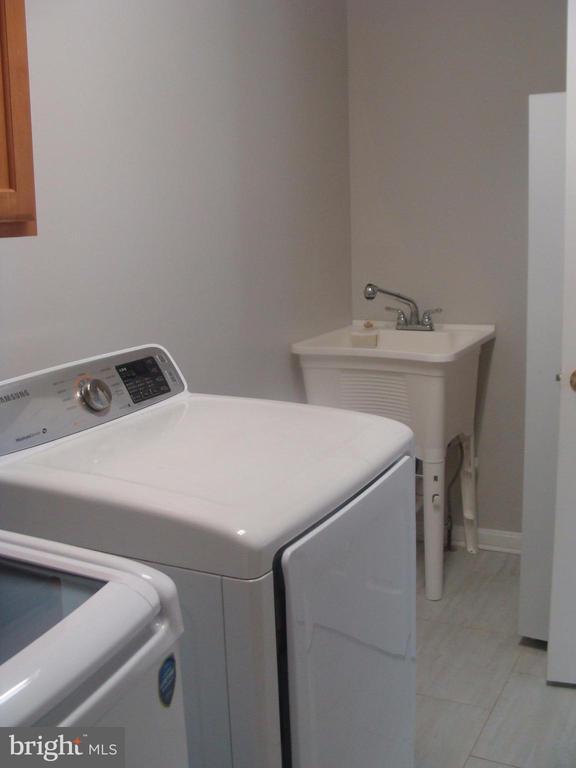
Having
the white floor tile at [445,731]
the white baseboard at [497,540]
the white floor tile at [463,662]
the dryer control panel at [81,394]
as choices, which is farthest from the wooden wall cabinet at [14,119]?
the white baseboard at [497,540]

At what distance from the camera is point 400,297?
3221mm

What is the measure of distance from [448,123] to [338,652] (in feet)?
7.78

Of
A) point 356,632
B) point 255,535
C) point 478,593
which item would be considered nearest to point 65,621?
point 255,535

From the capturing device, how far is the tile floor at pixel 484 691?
82.5 inches

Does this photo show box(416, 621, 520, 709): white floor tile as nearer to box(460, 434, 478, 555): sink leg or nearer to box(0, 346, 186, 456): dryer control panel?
box(460, 434, 478, 555): sink leg

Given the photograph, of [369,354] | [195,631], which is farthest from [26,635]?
[369,354]

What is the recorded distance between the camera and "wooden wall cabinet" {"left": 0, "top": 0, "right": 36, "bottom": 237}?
1.15m

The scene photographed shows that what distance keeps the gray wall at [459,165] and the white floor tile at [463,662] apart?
2.46 feet

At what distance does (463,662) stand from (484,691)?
15 cm

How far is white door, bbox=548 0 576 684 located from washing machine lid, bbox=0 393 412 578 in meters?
0.80

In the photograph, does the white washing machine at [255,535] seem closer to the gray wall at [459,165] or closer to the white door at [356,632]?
the white door at [356,632]

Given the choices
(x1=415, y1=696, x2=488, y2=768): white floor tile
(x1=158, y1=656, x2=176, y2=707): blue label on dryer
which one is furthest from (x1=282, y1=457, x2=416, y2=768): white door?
(x1=415, y1=696, x2=488, y2=768): white floor tile

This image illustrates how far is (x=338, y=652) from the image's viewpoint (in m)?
1.31

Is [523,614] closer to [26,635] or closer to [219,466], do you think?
[219,466]
